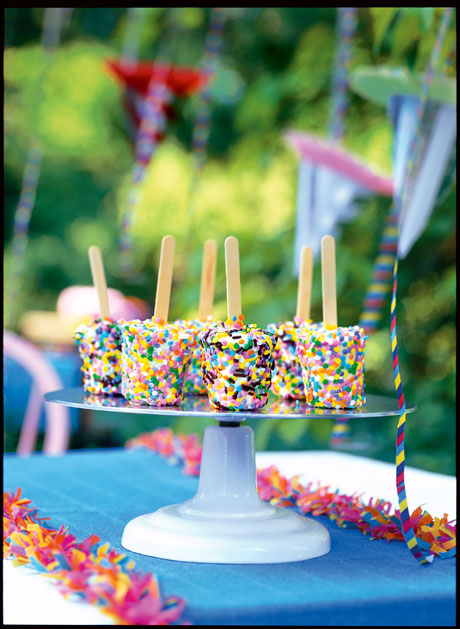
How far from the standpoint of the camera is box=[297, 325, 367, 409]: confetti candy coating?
105 cm

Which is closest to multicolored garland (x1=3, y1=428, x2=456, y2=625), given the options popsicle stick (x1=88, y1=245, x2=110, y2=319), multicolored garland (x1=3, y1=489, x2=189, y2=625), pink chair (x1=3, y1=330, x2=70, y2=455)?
multicolored garland (x1=3, y1=489, x2=189, y2=625)

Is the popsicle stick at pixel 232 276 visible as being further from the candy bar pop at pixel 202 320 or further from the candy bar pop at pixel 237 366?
the candy bar pop at pixel 202 320

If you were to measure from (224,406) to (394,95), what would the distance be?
1.16m

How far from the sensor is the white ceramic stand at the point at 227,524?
1.00m

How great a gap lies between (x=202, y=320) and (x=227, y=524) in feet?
1.15

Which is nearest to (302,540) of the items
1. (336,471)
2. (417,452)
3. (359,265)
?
(336,471)

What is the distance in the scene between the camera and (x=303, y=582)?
918mm

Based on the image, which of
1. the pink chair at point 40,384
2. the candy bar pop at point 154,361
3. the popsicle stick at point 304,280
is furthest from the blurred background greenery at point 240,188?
the candy bar pop at point 154,361

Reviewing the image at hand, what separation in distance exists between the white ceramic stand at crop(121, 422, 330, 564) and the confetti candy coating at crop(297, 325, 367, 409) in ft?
0.37

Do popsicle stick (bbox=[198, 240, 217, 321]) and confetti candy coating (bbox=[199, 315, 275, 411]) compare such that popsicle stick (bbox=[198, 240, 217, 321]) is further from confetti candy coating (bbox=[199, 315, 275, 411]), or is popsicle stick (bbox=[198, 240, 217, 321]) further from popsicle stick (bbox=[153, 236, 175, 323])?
confetti candy coating (bbox=[199, 315, 275, 411])

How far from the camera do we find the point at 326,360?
3.47ft

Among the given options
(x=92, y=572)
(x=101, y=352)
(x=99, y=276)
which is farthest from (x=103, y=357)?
(x=92, y=572)

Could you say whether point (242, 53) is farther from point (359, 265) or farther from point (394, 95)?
point (394, 95)

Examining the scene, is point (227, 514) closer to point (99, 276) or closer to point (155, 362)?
point (155, 362)
